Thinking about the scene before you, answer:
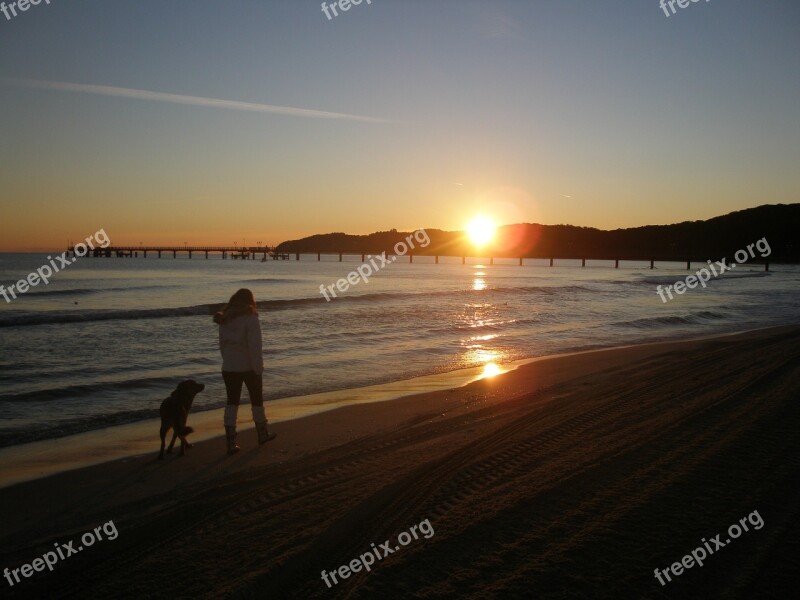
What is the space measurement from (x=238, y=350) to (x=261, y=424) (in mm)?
1000

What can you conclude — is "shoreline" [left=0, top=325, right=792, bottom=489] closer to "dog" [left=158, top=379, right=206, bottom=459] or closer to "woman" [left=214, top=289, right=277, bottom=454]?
"dog" [left=158, top=379, right=206, bottom=459]

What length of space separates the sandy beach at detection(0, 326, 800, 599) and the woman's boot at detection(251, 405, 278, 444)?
270 mm

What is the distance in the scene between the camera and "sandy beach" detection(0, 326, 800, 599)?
4.02 metres

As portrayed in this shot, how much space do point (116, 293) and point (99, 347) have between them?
2397 cm

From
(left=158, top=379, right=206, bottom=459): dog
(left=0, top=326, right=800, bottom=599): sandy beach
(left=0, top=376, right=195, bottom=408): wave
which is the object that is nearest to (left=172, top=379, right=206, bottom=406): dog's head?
(left=158, top=379, right=206, bottom=459): dog

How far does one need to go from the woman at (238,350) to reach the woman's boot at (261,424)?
0.14 meters

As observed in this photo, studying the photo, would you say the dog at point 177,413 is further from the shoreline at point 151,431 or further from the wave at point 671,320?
the wave at point 671,320

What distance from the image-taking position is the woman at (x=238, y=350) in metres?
7.15

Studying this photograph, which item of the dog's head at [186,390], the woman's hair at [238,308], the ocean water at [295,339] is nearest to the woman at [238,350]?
the woman's hair at [238,308]

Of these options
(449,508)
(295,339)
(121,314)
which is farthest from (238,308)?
(121,314)

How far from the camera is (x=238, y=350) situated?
23.9 ft

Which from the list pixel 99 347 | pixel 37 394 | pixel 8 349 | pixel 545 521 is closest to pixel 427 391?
pixel 545 521

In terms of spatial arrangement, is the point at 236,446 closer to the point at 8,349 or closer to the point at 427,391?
the point at 427,391

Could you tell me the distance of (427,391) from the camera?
1108cm
